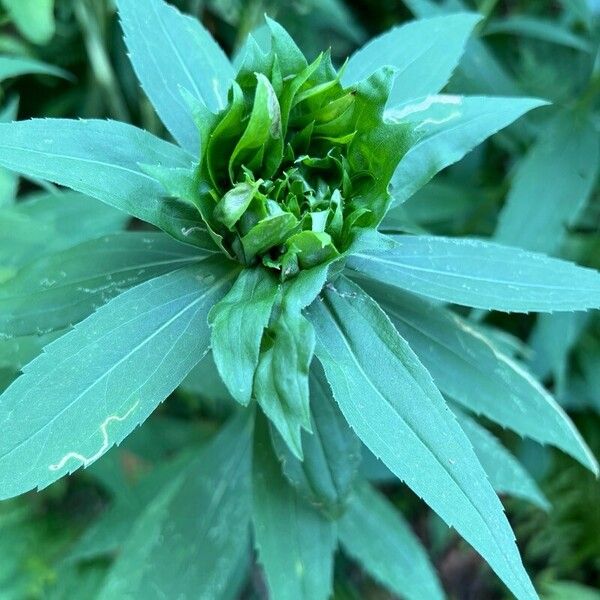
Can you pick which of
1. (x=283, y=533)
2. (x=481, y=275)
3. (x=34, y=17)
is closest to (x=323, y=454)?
(x=283, y=533)

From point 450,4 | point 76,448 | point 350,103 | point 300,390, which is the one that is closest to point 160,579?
point 76,448

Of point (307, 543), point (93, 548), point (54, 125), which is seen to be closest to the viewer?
point (54, 125)

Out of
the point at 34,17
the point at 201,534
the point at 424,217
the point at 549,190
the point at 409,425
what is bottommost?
the point at 201,534

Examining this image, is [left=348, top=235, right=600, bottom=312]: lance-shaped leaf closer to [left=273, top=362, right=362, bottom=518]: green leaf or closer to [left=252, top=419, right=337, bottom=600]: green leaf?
[left=273, top=362, right=362, bottom=518]: green leaf

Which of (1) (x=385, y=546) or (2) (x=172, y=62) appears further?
(1) (x=385, y=546)

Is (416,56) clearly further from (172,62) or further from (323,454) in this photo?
(323,454)

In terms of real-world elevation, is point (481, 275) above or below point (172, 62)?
below

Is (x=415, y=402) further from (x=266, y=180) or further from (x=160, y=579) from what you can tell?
(x=160, y=579)

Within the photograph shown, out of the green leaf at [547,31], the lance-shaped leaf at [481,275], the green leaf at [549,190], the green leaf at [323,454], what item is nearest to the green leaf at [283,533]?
the green leaf at [323,454]

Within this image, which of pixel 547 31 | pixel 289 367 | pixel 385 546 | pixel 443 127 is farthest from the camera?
pixel 547 31
